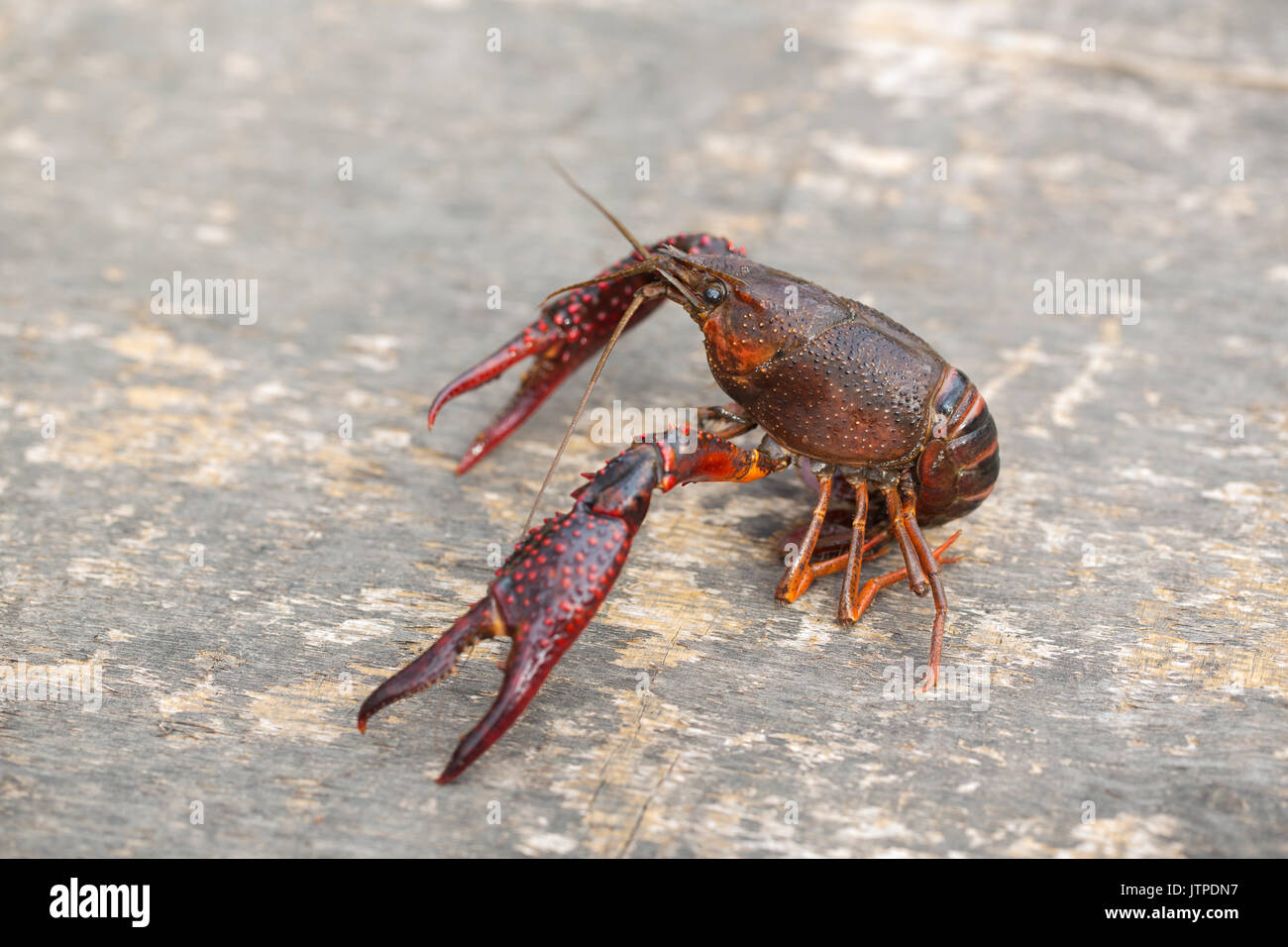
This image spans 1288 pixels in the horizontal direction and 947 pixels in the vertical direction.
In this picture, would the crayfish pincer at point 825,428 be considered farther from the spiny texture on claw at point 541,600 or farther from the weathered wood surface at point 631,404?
the weathered wood surface at point 631,404

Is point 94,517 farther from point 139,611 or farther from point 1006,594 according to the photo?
point 1006,594

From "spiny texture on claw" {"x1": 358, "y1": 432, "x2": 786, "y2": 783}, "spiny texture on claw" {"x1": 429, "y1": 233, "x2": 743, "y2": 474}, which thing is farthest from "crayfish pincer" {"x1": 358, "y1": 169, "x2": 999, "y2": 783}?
"spiny texture on claw" {"x1": 429, "y1": 233, "x2": 743, "y2": 474}

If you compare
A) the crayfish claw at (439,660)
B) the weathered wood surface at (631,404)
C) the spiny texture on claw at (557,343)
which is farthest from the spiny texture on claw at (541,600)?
the spiny texture on claw at (557,343)

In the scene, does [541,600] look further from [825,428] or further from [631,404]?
[631,404]

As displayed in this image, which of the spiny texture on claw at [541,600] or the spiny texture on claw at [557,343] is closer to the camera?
the spiny texture on claw at [541,600]

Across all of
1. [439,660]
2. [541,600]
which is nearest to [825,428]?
[541,600]

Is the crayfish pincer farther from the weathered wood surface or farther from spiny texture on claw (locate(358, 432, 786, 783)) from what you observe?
the weathered wood surface

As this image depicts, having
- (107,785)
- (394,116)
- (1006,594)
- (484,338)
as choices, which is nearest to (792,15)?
(394,116)
